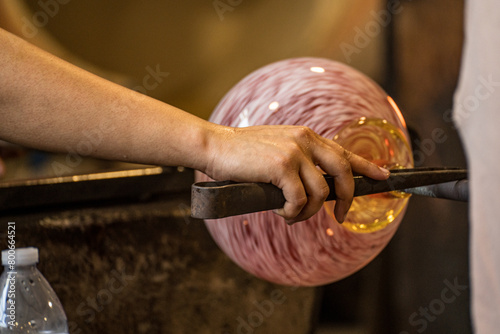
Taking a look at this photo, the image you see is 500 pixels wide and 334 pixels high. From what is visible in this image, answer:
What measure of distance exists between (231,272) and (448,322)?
1.99 feet

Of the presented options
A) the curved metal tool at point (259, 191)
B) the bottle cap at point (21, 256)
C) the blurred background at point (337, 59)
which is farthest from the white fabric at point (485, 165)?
the blurred background at point (337, 59)

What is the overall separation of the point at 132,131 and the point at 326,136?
20 cm

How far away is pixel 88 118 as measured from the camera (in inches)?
18.3

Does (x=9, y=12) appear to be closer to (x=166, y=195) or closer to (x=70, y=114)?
(x=166, y=195)

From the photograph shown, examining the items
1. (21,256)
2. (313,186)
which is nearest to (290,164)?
(313,186)

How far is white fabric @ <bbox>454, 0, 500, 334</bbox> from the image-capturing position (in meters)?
0.42

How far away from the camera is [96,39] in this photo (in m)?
1.73

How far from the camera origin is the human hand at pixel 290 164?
0.42m

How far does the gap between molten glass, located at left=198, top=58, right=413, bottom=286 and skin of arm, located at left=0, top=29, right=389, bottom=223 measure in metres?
0.09

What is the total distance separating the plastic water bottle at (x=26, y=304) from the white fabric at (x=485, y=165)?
0.48m

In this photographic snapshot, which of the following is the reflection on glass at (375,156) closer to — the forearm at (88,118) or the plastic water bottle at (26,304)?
the forearm at (88,118)

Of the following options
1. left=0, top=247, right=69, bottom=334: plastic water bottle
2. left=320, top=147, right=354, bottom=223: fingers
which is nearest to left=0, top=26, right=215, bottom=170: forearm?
left=320, top=147, right=354, bottom=223: fingers

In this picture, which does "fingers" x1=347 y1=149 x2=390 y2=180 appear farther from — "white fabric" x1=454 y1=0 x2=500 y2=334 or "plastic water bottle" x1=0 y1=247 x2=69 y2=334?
"plastic water bottle" x1=0 y1=247 x2=69 y2=334

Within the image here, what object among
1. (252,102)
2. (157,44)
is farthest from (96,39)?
(252,102)
